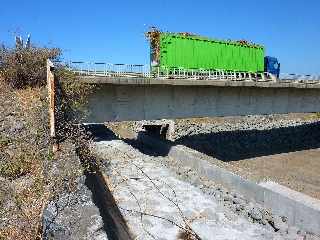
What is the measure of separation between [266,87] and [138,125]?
1331 cm

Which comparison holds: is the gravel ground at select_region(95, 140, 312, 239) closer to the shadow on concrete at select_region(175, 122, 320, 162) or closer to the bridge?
the bridge

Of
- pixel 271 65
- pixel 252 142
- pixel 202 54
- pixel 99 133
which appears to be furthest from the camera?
pixel 271 65

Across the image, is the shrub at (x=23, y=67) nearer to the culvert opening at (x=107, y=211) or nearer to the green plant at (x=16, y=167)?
the culvert opening at (x=107, y=211)

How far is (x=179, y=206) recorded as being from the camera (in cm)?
1427

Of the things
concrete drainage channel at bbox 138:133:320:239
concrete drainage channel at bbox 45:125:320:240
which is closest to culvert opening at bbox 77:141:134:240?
concrete drainage channel at bbox 45:125:320:240

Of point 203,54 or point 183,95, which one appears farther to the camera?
point 203,54

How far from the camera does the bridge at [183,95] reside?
22766 millimetres

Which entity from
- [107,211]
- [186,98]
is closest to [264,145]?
[186,98]

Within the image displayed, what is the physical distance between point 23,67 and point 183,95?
1054cm

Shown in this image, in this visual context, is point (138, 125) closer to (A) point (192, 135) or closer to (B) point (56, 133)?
(A) point (192, 135)

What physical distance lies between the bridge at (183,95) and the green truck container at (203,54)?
3.85ft

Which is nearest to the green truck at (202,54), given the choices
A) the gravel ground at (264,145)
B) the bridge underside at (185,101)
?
the bridge underside at (185,101)

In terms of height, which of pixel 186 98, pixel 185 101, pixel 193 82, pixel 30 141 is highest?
pixel 193 82

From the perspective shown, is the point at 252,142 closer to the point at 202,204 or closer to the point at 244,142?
the point at 244,142
